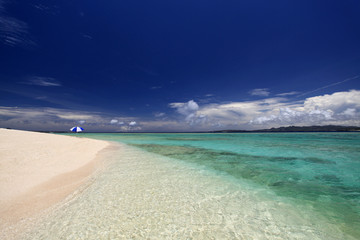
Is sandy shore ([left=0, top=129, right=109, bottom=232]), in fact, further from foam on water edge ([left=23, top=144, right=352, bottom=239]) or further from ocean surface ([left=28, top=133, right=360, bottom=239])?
ocean surface ([left=28, top=133, right=360, bottom=239])

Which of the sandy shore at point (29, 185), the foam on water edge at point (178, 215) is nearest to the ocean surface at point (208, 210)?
the foam on water edge at point (178, 215)

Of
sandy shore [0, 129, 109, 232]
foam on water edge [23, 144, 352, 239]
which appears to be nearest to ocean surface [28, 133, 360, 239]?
foam on water edge [23, 144, 352, 239]

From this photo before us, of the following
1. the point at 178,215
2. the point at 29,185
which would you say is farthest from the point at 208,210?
the point at 29,185

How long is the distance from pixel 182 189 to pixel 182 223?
6.56 feet

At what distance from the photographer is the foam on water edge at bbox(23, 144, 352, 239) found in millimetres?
3086

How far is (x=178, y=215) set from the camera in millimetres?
3768

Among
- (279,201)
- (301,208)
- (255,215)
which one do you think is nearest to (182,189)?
(255,215)

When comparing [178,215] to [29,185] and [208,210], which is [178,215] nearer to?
[208,210]

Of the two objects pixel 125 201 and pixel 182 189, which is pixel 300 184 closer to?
pixel 182 189

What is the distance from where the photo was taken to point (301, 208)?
4.30m

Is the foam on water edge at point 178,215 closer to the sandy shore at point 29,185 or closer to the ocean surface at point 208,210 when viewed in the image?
the ocean surface at point 208,210

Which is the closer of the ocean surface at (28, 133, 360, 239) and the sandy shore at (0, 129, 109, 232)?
the ocean surface at (28, 133, 360, 239)

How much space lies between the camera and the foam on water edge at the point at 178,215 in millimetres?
3086

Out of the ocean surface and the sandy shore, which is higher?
the sandy shore
